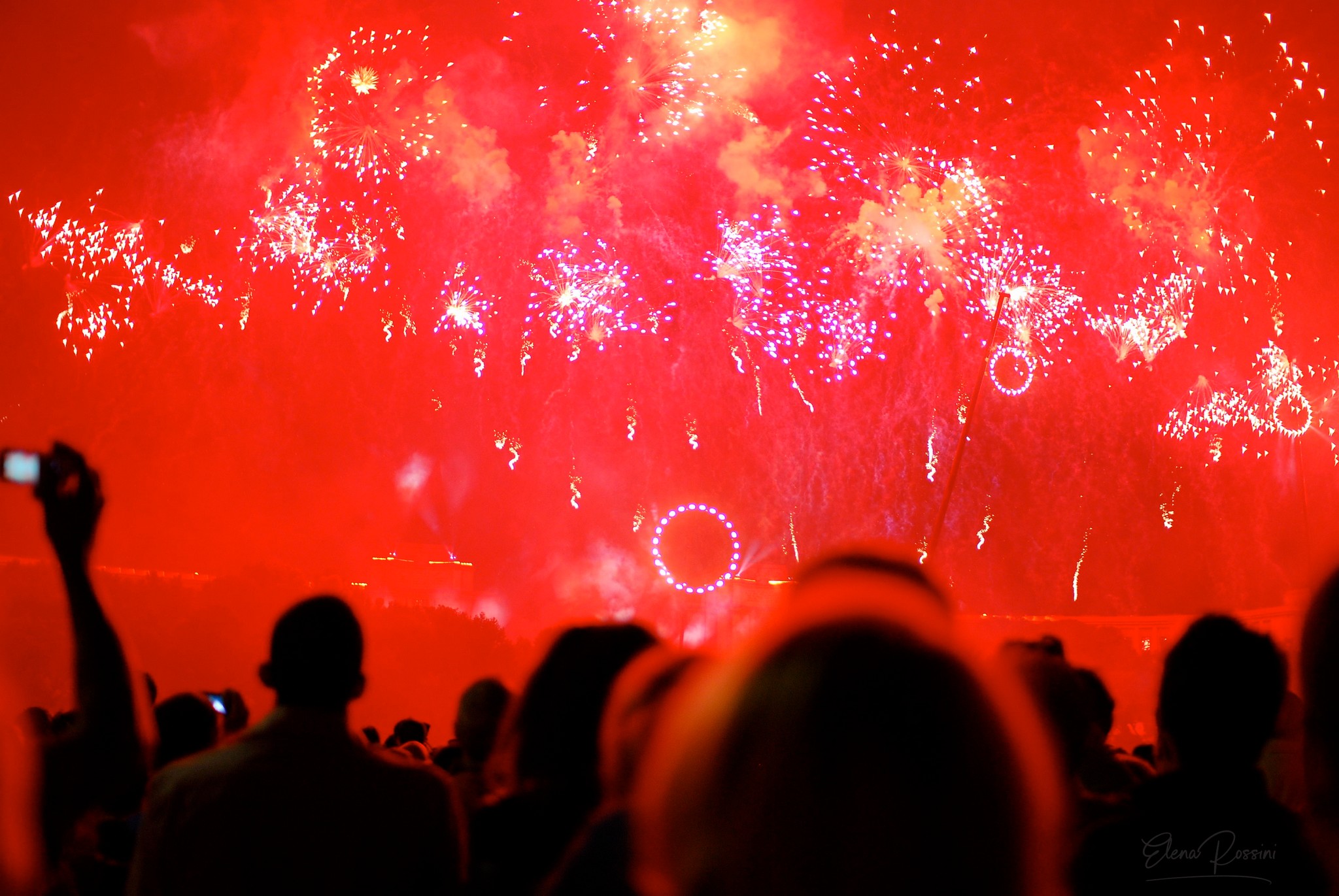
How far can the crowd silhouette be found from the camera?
4.89ft

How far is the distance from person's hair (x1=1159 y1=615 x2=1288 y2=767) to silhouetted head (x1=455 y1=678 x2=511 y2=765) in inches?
116

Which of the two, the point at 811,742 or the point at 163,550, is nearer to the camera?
the point at 811,742

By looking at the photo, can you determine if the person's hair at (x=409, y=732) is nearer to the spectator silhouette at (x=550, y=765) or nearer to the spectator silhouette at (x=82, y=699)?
the spectator silhouette at (x=550, y=765)

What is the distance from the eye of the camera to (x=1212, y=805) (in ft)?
9.55

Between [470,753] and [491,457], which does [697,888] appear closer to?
[470,753]

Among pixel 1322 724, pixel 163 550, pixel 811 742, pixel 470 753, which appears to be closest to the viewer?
pixel 811 742

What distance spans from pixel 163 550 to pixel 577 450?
39.6ft

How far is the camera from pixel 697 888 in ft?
4.92

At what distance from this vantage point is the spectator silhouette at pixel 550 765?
10.8 ft

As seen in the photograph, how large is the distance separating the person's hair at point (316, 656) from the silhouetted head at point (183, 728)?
184 centimetres

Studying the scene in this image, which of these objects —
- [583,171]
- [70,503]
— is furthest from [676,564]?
[70,503]

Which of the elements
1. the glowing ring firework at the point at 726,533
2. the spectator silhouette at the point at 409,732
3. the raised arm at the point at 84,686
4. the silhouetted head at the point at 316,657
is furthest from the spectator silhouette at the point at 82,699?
the glowing ring firework at the point at 726,533

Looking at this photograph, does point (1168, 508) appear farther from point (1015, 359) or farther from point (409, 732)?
point (409, 732)

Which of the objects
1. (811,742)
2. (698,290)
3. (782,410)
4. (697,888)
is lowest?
(697,888)
